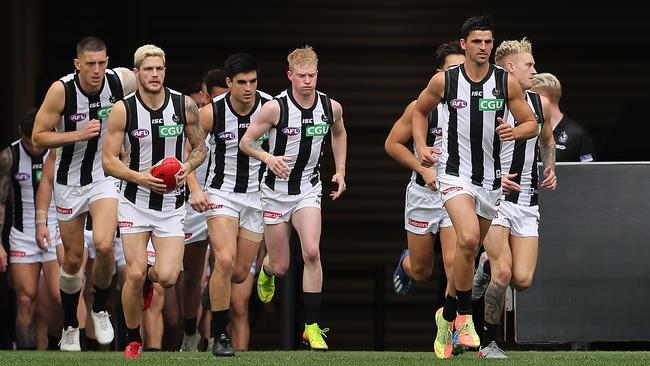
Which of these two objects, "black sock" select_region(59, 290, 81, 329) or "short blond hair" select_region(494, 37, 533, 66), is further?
"black sock" select_region(59, 290, 81, 329)

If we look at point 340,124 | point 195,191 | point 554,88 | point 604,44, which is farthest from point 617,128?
point 195,191

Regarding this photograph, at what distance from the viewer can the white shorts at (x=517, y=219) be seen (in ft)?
39.4

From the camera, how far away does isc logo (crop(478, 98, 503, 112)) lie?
11.0 metres

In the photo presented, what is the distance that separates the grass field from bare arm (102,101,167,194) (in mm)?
1211

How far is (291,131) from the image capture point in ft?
40.5

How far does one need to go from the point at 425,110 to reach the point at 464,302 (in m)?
1.31

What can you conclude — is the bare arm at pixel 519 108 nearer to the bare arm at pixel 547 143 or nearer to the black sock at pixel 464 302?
the bare arm at pixel 547 143

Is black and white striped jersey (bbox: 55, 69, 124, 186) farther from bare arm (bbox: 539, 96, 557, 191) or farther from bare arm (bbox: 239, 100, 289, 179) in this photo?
bare arm (bbox: 539, 96, 557, 191)

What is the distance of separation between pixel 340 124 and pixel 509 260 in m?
1.69

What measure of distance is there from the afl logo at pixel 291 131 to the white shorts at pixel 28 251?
128 inches

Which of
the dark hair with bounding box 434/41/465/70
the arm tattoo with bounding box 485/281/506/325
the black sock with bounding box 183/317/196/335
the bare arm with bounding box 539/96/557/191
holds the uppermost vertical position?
the dark hair with bounding box 434/41/465/70

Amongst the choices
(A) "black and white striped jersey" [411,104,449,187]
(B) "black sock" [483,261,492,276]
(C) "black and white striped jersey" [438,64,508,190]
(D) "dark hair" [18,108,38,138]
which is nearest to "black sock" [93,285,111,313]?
(D) "dark hair" [18,108,38,138]

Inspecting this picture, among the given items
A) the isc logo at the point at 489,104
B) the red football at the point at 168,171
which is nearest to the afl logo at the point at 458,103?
the isc logo at the point at 489,104

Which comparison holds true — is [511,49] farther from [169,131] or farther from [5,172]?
[5,172]
